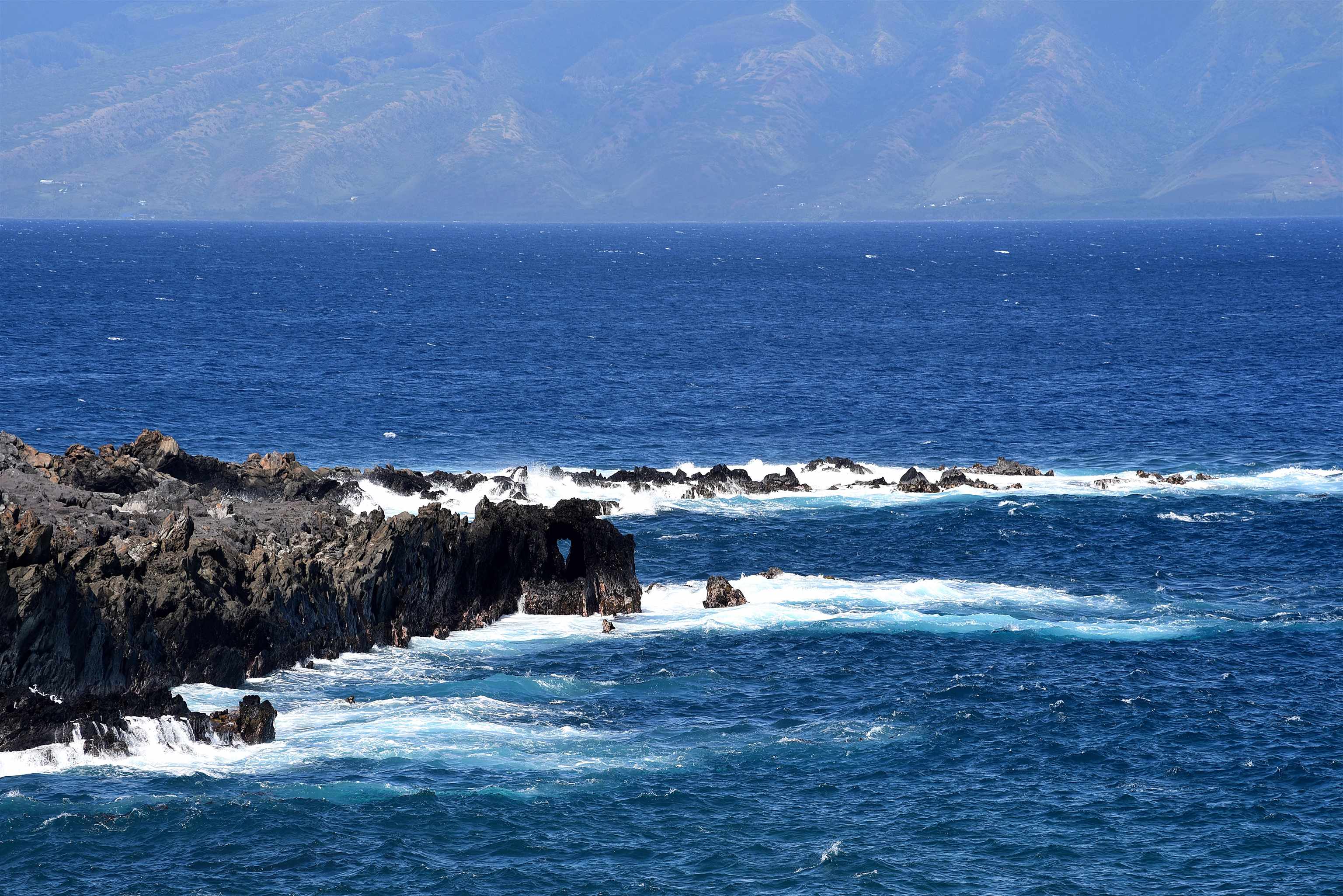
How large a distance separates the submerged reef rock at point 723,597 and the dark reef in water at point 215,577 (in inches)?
127

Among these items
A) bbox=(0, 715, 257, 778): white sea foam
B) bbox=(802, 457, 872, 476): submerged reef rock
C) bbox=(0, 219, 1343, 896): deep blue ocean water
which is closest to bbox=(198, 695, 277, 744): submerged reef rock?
bbox=(0, 715, 257, 778): white sea foam

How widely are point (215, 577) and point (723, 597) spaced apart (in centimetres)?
2260

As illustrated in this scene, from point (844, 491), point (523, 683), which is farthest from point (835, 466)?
point (523, 683)

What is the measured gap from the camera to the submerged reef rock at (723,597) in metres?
69.7

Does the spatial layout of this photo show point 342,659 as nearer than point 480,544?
Yes

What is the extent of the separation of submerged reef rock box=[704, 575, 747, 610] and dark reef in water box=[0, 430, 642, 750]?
10.6 feet

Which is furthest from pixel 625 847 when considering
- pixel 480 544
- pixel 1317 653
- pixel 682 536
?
pixel 682 536

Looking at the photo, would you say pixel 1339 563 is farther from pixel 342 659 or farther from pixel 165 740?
pixel 165 740

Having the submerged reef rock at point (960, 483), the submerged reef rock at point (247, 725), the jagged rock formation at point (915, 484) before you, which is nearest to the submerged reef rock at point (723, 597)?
the submerged reef rock at point (247, 725)

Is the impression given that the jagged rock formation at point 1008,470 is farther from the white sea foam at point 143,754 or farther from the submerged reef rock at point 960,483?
the white sea foam at point 143,754

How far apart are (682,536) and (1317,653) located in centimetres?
3284

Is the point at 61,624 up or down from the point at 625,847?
up

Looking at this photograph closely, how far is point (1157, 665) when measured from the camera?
2368 inches

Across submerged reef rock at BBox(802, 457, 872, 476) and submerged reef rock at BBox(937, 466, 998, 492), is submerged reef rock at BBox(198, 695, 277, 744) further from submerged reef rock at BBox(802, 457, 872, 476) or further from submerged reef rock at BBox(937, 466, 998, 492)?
submerged reef rock at BBox(802, 457, 872, 476)
